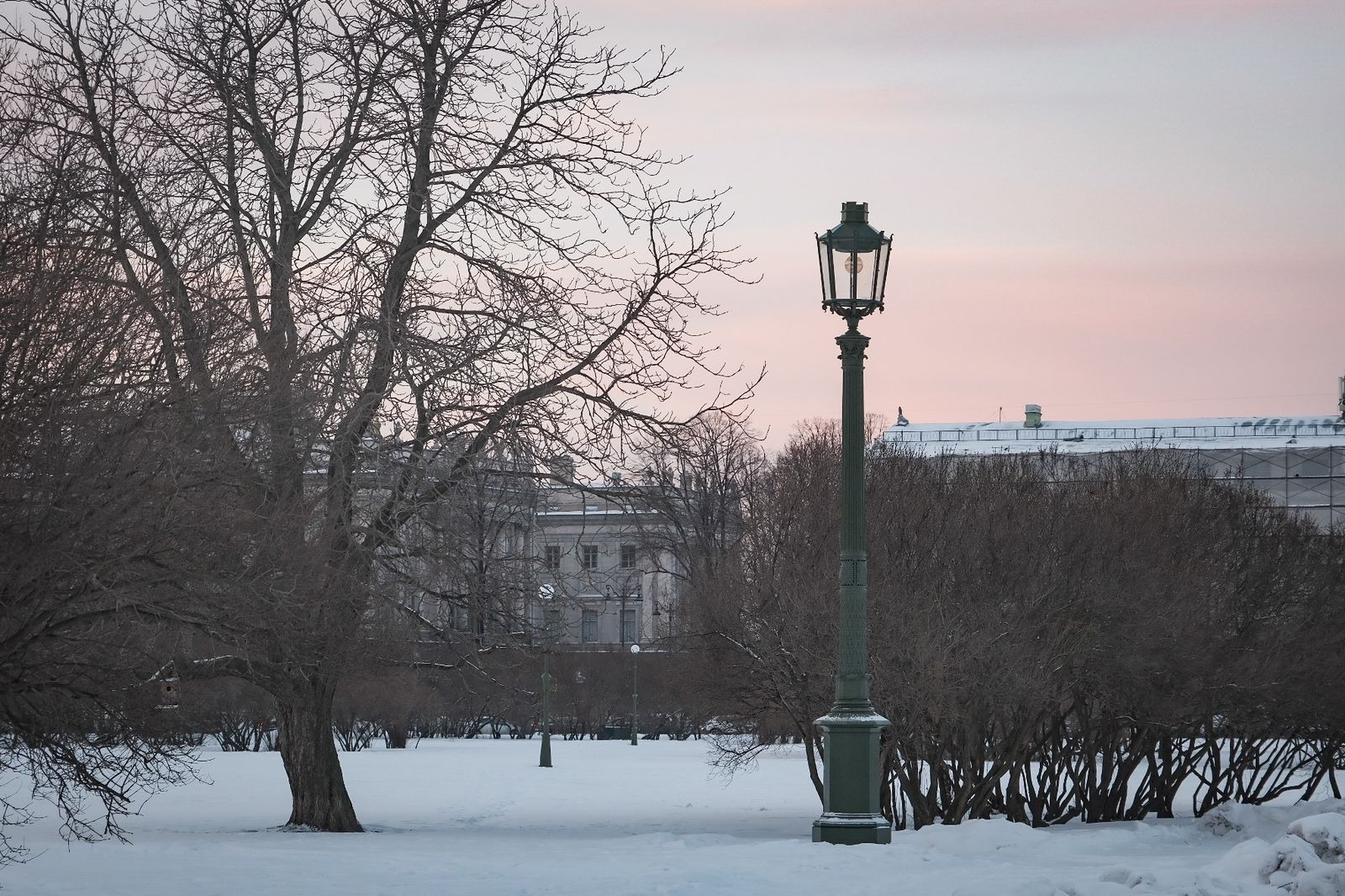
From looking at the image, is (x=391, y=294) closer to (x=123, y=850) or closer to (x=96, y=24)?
(x=96, y=24)

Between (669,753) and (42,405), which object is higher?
(42,405)

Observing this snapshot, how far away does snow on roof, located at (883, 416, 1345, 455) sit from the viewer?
8106cm

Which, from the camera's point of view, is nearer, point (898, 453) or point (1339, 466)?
point (898, 453)

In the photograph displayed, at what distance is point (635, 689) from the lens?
64250 millimetres

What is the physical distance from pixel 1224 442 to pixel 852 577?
72.5 m

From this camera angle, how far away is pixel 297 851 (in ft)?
53.8

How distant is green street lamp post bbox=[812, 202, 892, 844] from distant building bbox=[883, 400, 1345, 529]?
52554mm

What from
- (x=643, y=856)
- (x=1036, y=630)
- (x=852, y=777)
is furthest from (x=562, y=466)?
(x=1036, y=630)

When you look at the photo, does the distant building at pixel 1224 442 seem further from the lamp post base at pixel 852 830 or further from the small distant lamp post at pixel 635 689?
the lamp post base at pixel 852 830

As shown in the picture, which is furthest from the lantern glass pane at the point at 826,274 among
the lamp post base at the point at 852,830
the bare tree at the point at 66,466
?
the bare tree at the point at 66,466

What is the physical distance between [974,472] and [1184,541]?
4375 millimetres

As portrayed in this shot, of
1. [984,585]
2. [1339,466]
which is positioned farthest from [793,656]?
[1339,466]

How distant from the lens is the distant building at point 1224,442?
76.5m

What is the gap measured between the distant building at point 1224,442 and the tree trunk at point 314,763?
47.5 metres
